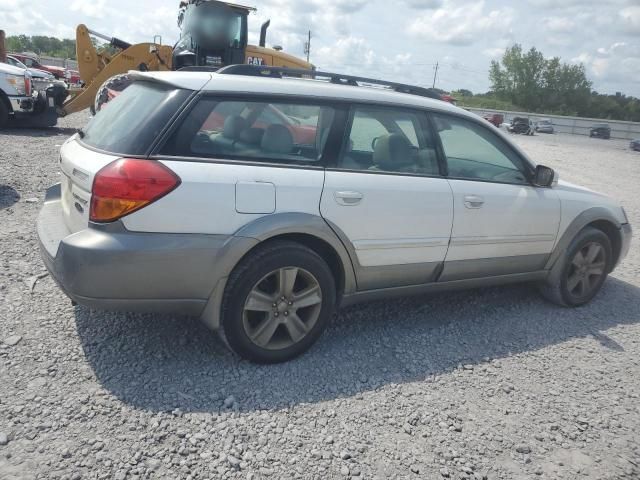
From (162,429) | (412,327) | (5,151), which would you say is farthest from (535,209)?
(5,151)

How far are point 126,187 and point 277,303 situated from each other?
1.08 metres

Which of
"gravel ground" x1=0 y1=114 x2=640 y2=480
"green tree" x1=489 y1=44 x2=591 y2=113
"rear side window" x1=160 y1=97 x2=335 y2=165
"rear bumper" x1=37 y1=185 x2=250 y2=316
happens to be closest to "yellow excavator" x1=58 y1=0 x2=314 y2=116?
"rear side window" x1=160 y1=97 x2=335 y2=165

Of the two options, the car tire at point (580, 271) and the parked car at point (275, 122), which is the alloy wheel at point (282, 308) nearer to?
the parked car at point (275, 122)

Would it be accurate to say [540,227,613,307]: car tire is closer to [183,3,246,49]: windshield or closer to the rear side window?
the rear side window

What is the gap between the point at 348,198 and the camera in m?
3.13

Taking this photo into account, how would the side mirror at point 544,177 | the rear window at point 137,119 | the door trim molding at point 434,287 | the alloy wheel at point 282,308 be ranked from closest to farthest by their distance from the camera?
the rear window at point 137,119
the alloy wheel at point 282,308
the door trim molding at point 434,287
the side mirror at point 544,177

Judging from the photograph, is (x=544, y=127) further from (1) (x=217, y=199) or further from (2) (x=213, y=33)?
(1) (x=217, y=199)

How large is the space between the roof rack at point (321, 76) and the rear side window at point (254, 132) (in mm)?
348

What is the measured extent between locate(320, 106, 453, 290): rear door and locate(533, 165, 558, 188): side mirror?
3.20 ft

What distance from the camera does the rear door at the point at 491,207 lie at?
3689 mm

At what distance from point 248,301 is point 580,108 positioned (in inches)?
3437

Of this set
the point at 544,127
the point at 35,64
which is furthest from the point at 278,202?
the point at 544,127

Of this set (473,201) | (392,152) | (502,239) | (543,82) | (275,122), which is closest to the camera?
(275,122)

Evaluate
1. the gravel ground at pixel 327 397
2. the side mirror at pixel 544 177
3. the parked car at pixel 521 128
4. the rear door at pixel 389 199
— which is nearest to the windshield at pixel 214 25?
the gravel ground at pixel 327 397
